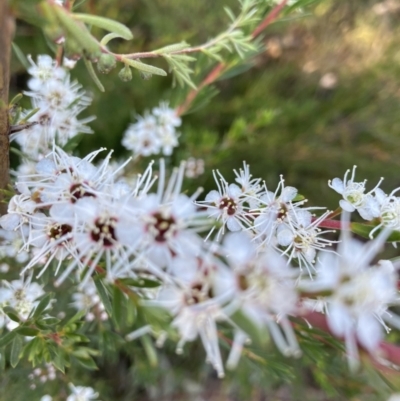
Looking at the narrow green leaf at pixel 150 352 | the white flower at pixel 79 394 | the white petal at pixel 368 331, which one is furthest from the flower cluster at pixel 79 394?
the white petal at pixel 368 331

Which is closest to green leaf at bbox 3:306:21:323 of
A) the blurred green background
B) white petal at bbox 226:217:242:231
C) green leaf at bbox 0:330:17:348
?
green leaf at bbox 0:330:17:348

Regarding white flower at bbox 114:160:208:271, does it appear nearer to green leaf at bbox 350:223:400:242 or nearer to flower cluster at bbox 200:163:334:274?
flower cluster at bbox 200:163:334:274

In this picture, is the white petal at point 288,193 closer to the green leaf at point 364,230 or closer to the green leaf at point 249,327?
the green leaf at point 364,230

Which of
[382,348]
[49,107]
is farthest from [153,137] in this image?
[382,348]

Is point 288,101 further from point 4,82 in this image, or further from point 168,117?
point 4,82

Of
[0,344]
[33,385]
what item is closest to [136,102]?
[33,385]

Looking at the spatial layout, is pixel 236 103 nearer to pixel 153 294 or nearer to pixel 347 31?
pixel 347 31
